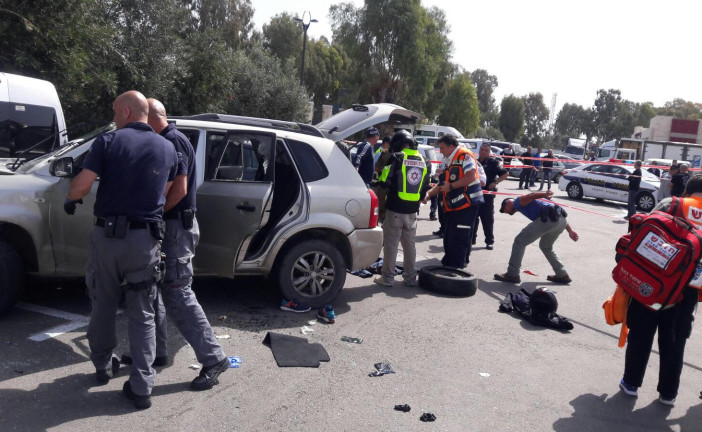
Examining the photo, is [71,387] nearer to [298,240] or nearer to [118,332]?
[118,332]

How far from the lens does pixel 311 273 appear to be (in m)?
6.17

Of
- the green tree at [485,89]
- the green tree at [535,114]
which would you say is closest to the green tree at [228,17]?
the green tree at [485,89]

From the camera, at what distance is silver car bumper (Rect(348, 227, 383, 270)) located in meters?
6.34

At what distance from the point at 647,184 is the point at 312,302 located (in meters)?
18.0

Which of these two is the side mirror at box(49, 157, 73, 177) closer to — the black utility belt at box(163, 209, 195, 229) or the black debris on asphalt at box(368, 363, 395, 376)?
the black utility belt at box(163, 209, 195, 229)

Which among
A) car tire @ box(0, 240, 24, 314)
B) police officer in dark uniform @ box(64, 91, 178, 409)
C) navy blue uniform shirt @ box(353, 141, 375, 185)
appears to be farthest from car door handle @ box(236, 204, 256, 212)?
navy blue uniform shirt @ box(353, 141, 375, 185)

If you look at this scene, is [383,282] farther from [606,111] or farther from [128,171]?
[606,111]

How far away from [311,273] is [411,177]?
A: 6.51ft

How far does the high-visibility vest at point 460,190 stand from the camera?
818 cm

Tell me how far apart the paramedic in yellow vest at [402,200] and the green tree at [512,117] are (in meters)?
75.1

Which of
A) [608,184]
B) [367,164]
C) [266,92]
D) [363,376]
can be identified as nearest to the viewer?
[363,376]

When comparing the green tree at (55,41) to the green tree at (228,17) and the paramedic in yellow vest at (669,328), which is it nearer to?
the paramedic in yellow vest at (669,328)

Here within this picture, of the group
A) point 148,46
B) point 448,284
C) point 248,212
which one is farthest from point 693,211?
point 148,46

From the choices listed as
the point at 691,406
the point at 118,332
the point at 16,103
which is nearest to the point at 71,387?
the point at 118,332
